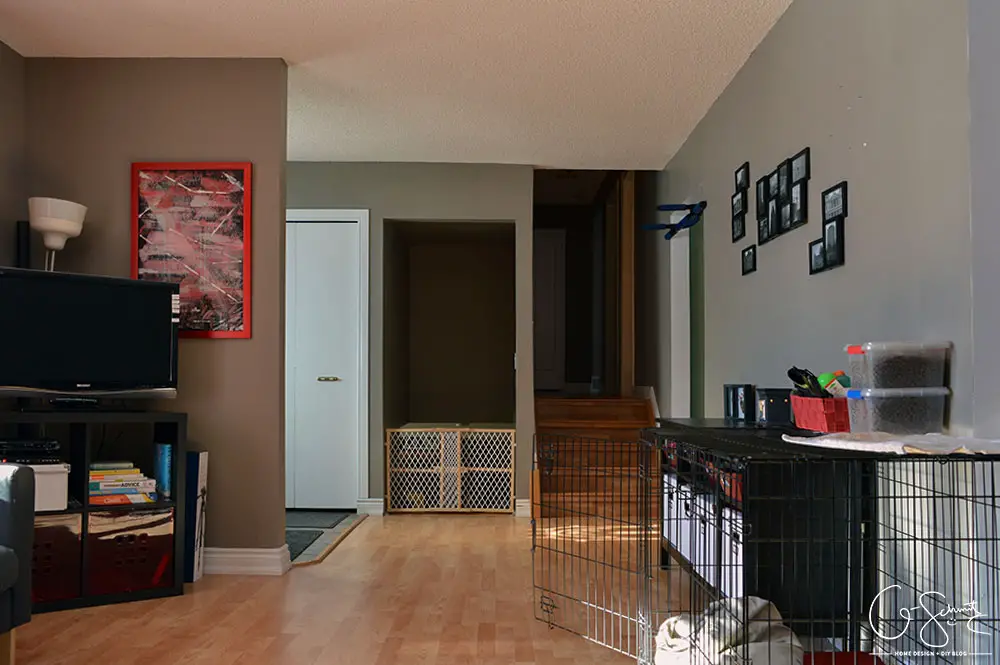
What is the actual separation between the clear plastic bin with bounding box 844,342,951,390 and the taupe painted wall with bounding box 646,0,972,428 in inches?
2.2

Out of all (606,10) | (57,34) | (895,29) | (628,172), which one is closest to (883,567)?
(895,29)

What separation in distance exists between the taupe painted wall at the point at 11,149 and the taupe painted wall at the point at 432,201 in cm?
228

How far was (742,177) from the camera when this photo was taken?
439 cm

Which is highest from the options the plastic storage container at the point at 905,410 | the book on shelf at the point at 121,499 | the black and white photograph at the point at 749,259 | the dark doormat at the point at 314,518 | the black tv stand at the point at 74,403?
the black and white photograph at the point at 749,259

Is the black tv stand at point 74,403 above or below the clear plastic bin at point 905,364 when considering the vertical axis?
below

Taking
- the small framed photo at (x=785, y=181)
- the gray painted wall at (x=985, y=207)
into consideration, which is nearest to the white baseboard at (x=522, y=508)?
the small framed photo at (x=785, y=181)

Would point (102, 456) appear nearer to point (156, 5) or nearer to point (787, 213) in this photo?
point (156, 5)

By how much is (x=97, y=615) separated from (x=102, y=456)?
36.2 inches

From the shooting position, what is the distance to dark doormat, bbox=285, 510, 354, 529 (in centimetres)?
586

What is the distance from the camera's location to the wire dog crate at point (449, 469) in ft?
21.1

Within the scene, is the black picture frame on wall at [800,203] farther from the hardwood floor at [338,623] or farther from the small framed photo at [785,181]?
the hardwood floor at [338,623]

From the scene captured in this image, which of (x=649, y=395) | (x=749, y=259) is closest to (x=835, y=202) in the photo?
(x=749, y=259)

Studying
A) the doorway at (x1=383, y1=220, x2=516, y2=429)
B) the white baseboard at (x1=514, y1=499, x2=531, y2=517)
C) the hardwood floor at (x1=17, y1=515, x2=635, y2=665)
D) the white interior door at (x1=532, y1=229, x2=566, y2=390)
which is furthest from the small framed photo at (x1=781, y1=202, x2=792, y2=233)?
the white interior door at (x1=532, y1=229, x2=566, y2=390)

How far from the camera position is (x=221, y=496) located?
4.37m
